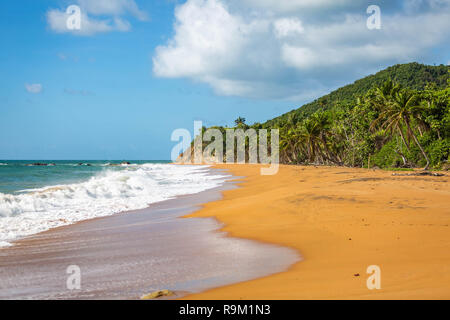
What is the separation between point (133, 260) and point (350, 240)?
4152 mm

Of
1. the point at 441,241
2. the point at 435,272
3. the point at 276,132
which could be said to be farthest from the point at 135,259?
the point at 276,132

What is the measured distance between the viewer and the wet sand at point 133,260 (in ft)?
14.7

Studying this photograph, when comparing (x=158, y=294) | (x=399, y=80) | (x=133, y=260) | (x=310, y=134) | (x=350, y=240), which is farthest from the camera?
(x=399, y=80)

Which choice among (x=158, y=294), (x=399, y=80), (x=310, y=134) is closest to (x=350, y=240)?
(x=158, y=294)

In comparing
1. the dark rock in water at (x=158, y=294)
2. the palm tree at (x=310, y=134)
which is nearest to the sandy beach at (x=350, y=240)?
the dark rock in water at (x=158, y=294)

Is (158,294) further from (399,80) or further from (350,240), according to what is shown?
(399,80)

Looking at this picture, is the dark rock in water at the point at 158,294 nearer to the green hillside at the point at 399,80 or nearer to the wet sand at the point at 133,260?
the wet sand at the point at 133,260

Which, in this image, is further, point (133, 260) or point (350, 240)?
point (350, 240)

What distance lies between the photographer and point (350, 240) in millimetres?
6406

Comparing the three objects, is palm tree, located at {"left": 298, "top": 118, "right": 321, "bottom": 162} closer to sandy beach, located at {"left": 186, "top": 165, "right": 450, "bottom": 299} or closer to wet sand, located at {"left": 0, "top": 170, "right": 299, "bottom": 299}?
sandy beach, located at {"left": 186, "top": 165, "right": 450, "bottom": 299}

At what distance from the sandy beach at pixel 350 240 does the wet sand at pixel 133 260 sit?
49 centimetres

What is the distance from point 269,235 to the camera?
739cm

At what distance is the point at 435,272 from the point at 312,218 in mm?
4446
